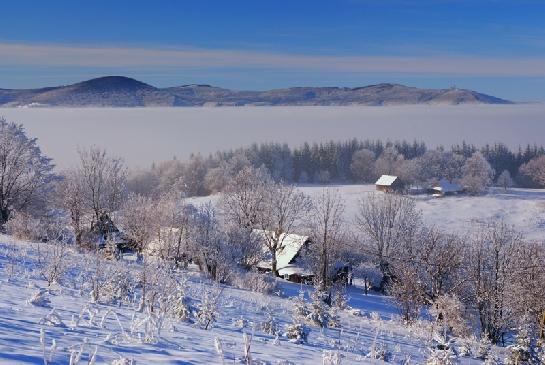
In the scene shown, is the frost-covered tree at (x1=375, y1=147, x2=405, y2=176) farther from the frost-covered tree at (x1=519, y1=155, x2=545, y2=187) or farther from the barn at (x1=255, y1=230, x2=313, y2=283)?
the barn at (x1=255, y1=230, x2=313, y2=283)

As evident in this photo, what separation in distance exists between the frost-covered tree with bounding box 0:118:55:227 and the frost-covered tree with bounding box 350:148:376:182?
4141 inches

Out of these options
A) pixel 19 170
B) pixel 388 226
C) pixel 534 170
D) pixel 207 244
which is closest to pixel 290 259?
pixel 388 226

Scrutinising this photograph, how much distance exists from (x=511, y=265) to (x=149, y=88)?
560ft

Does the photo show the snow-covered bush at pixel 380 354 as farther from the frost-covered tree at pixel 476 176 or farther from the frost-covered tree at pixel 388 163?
the frost-covered tree at pixel 388 163

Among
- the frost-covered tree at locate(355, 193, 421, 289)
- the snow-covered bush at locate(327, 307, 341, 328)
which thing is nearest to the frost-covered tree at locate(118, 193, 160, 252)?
the snow-covered bush at locate(327, 307, 341, 328)

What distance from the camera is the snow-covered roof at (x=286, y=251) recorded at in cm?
4915

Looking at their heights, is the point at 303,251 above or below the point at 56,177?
below

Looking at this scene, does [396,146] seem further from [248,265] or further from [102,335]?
[102,335]

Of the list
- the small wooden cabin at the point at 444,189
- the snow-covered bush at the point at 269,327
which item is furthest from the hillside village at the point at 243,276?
the small wooden cabin at the point at 444,189

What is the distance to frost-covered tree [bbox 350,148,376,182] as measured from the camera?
137 meters

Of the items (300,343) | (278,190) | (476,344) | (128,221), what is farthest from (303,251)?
(300,343)

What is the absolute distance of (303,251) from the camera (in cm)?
4966

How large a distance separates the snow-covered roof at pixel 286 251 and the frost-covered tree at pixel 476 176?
65.4m

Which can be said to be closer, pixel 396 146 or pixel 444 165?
pixel 444 165
